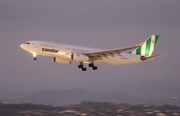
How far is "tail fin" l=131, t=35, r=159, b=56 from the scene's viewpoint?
84438 mm

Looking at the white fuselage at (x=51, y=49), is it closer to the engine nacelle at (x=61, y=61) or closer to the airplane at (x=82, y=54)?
the airplane at (x=82, y=54)

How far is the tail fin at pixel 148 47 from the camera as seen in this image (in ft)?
277

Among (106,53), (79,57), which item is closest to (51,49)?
(79,57)

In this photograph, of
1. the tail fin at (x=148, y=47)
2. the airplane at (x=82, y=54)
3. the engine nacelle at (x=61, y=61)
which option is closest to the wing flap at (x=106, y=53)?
the airplane at (x=82, y=54)

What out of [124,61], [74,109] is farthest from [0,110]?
[124,61]

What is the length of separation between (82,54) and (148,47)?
1830 centimetres

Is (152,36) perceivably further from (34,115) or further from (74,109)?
(34,115)

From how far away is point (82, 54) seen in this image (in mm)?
74875

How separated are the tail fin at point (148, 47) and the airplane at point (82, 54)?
6cm

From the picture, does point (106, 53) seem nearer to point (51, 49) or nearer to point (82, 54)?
point (82, 54)

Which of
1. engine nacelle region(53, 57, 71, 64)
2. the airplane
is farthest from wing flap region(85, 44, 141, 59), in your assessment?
engine nacelle region(53, 57, 71, 64)

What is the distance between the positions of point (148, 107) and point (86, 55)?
34906 mm

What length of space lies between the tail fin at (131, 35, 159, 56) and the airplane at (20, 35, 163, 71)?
0.06 m

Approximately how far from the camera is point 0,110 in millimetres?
107438
